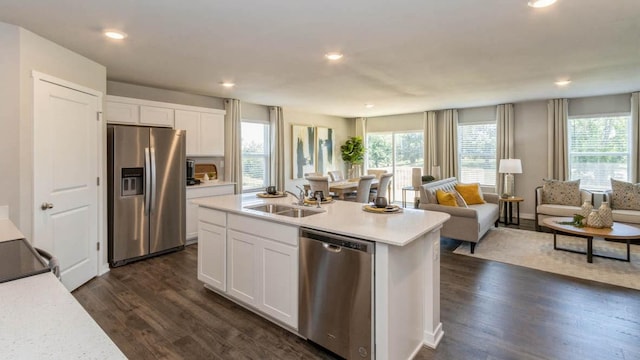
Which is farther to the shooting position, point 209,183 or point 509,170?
point 509,170

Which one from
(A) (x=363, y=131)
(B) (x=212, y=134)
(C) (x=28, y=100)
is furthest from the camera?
(A) (x=363, y=131)

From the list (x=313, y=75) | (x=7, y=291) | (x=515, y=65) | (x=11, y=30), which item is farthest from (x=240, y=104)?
(x=7, y=291)

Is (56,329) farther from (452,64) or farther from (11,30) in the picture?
(452,64)

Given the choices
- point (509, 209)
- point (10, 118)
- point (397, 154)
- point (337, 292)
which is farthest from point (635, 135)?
point (10, 118)

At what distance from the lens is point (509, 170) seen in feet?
19.9

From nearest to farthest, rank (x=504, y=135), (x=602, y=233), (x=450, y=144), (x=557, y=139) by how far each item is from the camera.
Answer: (x=602, y=233) < (x=557, y=139) < (x=504, y=135) < (x=450, y=144)

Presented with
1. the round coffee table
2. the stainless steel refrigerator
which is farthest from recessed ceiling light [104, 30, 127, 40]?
the round coffee table

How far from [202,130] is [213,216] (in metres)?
2.68

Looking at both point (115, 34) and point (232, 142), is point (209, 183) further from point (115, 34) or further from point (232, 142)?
point (115, 34)

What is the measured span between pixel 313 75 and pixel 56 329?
384 centimetres

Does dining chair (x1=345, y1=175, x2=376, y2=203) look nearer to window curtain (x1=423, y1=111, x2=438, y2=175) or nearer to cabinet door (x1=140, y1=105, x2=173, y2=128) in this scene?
window curtain (x1=423, y1=111, x2=438, y2=175)

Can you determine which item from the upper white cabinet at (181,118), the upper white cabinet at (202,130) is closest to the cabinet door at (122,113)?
the upper white cabinet at (181,118)

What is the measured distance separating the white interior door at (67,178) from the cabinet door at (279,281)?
6.87ft

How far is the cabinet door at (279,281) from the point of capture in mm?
2334
